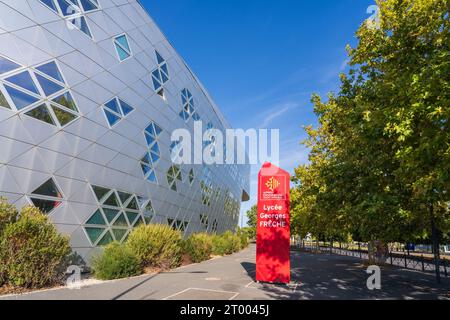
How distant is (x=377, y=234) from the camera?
1477cm

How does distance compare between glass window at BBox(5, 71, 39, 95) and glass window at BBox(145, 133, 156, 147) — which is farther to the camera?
glass window at BBox(145, 133, 156, 147)

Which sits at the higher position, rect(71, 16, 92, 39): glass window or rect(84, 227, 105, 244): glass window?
rect(71, 16, 92, 39): glass window

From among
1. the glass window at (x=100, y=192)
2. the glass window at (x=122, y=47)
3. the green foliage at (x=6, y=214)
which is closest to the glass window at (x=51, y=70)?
the glass window at (x=122, y=47)

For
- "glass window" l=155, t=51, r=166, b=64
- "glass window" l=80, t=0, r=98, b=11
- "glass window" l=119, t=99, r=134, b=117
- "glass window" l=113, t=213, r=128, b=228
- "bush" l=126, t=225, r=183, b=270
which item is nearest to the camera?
"bush" l=126, t=225, r=183, b=270

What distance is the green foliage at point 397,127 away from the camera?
282 inches

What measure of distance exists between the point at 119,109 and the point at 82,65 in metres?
3.16

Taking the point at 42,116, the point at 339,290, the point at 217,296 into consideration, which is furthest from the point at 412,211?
the point at 42,116

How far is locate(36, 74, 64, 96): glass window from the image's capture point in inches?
477

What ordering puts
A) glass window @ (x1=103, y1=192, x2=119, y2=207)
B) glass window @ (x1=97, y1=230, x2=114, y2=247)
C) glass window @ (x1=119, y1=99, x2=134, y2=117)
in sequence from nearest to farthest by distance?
glass window @ (x1=97, y1=230, x2=114, y2=247), glass window @ (x1=103, y1=192, x2=119, y2=207), glass window @ (x1=119, y1=99, x2=134, y2=117)

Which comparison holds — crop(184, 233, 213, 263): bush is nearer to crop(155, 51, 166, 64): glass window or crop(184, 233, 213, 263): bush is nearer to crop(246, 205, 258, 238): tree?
crop(155, 51, 166, 64): glass window

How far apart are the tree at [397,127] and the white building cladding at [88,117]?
11190 millimetres

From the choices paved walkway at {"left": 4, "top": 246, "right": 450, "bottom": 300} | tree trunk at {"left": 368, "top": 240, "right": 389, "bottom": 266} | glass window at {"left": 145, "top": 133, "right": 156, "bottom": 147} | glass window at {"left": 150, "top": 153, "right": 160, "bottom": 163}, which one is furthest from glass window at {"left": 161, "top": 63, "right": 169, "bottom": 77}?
tree trunk at {"left": 368, "top": 240, "right": 389, "bottom": 266}

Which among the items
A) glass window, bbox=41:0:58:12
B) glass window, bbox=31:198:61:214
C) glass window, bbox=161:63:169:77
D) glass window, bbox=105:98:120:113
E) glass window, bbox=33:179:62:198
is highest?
glass window, bbox=161:63:169:77

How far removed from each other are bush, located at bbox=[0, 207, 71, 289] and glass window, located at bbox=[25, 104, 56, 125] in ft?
13.4
